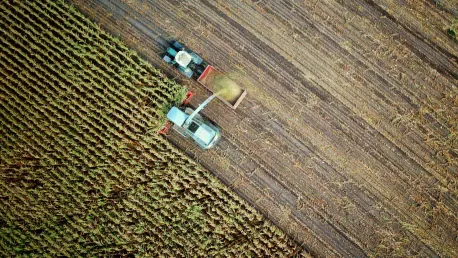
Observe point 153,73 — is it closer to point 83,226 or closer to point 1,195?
point 83,226

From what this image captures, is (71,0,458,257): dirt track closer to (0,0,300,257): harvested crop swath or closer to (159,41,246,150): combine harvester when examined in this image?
(159,41,246,150): combine harvester

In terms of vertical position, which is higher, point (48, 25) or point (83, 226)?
point (48, 25)

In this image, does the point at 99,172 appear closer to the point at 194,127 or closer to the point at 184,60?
the point at 194,127

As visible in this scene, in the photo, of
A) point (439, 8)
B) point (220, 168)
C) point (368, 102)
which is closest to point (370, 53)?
point (368, 102)

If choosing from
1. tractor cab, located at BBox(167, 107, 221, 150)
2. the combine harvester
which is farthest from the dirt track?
tractor cab, located at BBox(167, 107, 221, 150)

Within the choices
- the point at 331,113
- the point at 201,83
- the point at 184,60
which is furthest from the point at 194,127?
the point at 331,113
